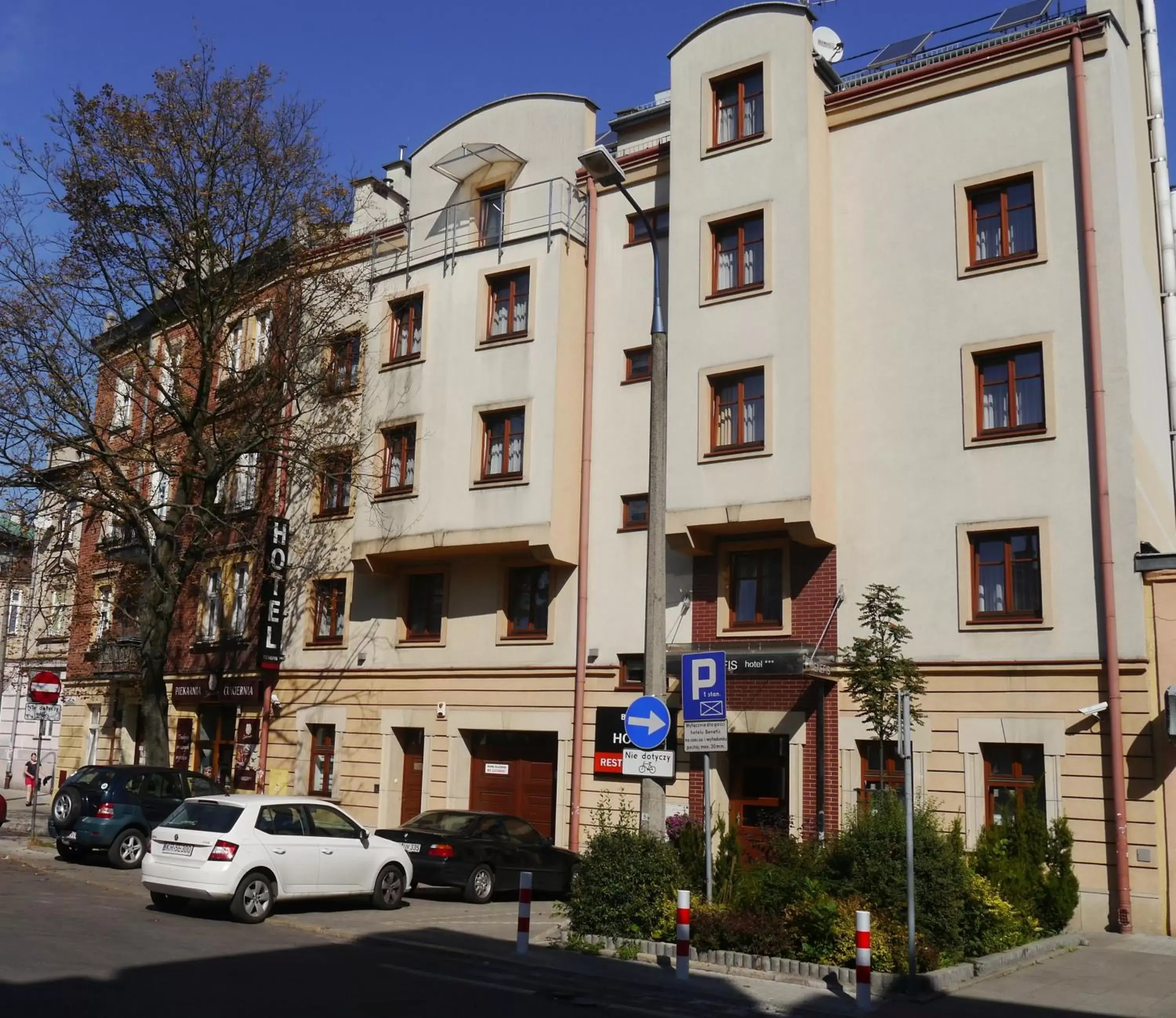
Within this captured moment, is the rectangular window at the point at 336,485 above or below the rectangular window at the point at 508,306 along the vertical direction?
below

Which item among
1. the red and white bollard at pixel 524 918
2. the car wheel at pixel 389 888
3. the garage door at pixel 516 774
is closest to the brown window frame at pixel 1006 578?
the garage door at pixel 516 774

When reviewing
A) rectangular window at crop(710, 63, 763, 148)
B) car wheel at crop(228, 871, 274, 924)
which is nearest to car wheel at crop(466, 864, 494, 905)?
car wheel at crop(228, 871, 274, 924)

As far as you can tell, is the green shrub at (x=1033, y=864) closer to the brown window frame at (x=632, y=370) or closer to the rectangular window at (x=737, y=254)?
the rectangular window at (x=737, y=254)

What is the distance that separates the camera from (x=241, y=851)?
14836 mm

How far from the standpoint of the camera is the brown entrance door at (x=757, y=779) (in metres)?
21.6

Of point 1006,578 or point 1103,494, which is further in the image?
point 1006,578

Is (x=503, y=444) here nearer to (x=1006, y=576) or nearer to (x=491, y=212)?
(x=491, y=212)

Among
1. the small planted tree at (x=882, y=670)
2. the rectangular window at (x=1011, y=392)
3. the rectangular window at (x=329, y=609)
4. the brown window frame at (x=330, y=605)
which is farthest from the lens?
the rectangular window at (x=329, y=609)

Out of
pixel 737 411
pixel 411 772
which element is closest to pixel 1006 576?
pixel 737 411

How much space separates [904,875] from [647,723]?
326cm

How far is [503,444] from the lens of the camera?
84.3 ft

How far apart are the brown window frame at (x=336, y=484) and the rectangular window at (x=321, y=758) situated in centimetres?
505

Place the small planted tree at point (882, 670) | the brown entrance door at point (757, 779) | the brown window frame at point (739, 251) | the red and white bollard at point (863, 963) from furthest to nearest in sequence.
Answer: the brown window frame at point (739, 251), the brown entrance door at point (757, 779), the small planted tree at point (882, 670), the red and white bollard at point (863, 963)

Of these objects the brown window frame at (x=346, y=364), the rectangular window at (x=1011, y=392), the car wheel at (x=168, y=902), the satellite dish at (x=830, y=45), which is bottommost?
the car wheel at (x=168, y=902)
